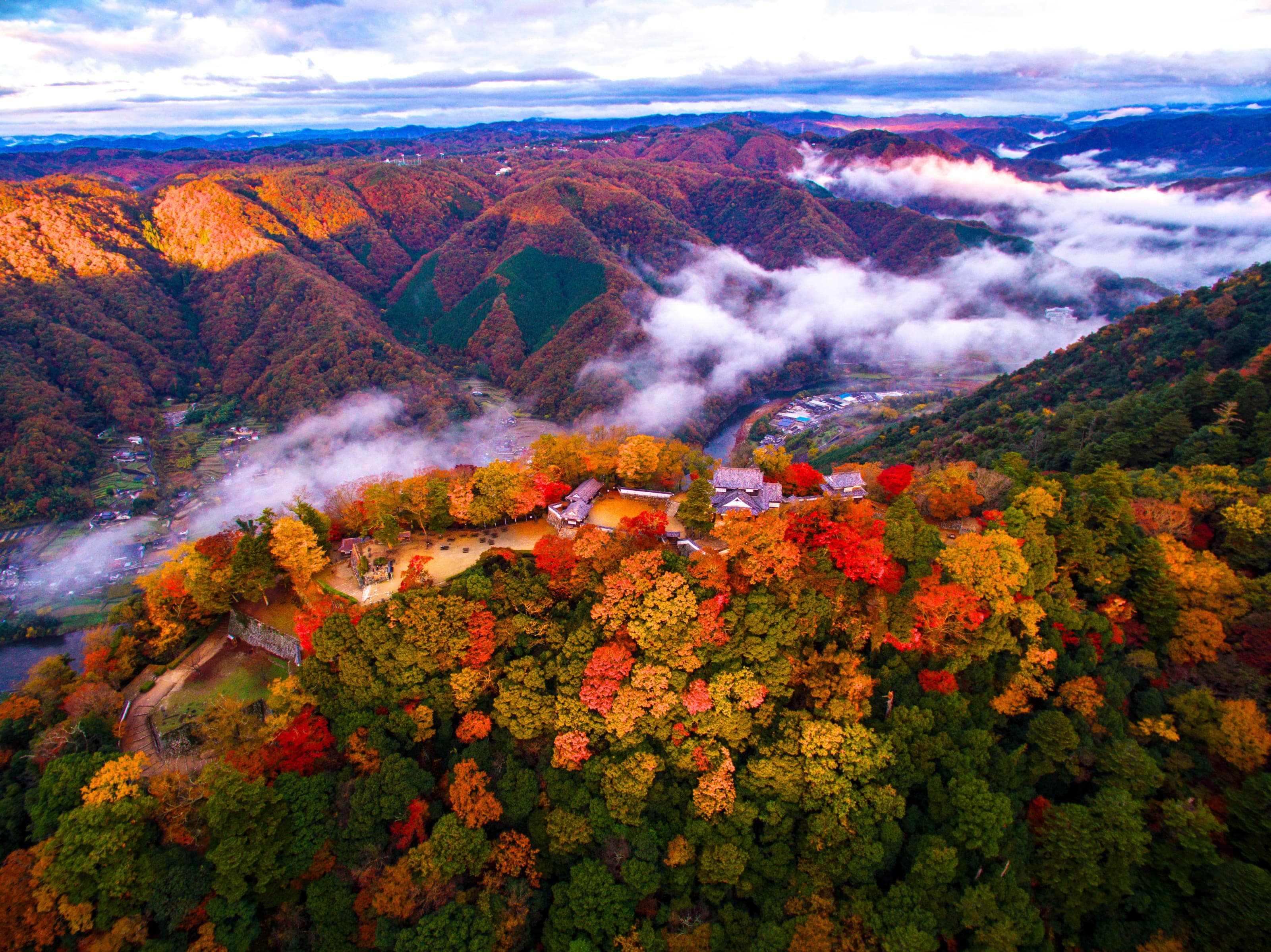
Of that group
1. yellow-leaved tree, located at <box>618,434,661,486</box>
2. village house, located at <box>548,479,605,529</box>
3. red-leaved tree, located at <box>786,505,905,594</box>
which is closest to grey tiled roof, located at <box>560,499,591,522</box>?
village house, located at <box>548,479,605,529</box>

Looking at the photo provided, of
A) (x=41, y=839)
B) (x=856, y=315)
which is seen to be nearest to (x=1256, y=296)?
(x=41, y=839)

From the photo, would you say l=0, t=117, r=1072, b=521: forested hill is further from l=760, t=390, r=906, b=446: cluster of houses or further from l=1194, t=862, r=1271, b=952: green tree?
l=1194, t=862, r=1271, b=952: green tree

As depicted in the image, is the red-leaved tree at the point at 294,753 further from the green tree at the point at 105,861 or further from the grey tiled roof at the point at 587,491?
the grey tiled roof at the point at 587,491

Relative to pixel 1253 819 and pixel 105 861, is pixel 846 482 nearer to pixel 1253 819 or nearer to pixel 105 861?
pixel 1253 819

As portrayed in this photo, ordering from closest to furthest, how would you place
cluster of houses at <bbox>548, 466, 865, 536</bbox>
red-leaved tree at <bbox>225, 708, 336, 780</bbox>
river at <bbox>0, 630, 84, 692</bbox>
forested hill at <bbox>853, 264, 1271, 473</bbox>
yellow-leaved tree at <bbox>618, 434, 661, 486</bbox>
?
red-leaved tree at <bbox>225, 708, 336, 780</bbox>
cluster of houses at <bbox>548, 466, 865, 536</bbox>
yellow-leaved tree at <bbox>618, 434, 661, 486</bbox>
forested hill at <bbox>853, 264, 1271, 473</bbox>
river at <bbox>0, 630, 84, 692</bbox>

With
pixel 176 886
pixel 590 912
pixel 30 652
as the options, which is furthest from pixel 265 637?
pixel 30 652

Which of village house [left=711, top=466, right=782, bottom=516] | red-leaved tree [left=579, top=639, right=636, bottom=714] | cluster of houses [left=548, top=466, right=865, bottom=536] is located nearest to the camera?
red-leaved tree [left=579, top=639, right=636, bottom=714]
